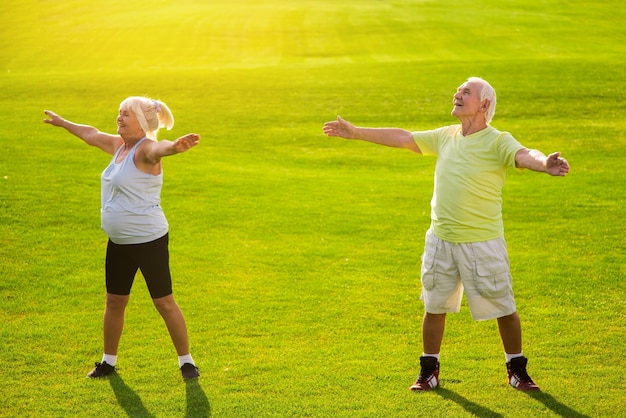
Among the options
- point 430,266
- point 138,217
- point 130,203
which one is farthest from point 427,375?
point 130,203

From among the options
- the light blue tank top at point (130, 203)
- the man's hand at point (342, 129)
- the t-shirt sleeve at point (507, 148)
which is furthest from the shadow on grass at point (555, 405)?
the light blue tank top at point (130, 203)

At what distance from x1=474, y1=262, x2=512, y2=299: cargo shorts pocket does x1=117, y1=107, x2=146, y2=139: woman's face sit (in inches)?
106

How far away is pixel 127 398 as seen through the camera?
584 cm

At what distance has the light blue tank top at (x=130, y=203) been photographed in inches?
232

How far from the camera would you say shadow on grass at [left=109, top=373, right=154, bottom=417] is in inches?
220

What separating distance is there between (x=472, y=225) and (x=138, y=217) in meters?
2.42

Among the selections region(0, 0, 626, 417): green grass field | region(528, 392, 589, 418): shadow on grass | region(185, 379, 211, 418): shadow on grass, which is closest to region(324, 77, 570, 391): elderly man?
region(528, 392, 589, 418): shadow on grass

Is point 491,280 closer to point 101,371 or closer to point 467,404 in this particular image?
point 467,404

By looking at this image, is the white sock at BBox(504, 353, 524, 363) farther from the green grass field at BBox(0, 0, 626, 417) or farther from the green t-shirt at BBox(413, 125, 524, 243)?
the green t-shirt at BBox(413, 125, 524, 243)

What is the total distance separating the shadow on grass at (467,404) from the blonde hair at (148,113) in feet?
9.19

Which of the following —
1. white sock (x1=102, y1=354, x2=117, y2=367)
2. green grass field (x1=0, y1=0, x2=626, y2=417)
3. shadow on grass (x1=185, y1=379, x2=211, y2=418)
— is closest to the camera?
shadow on grass (x1=185, y1=379, x2=211, y2=418)

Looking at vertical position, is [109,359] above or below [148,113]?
below

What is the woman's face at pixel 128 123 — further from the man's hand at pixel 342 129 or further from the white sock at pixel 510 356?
the white sock at pixel 510 356

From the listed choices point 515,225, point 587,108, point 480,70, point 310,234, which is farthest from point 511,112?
point 310,234
